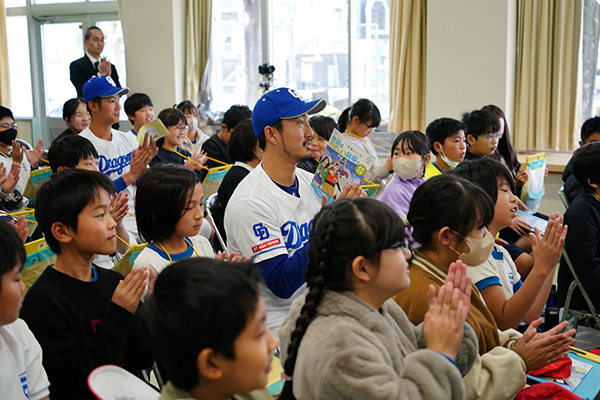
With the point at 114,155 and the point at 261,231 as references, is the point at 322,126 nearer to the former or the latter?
the point at 114,155

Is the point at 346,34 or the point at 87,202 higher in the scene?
the point at 346,34

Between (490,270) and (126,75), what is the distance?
5749mm

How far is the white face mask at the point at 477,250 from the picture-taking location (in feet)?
5.69

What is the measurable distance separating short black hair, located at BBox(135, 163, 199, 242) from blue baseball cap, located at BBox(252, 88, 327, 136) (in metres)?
0.42

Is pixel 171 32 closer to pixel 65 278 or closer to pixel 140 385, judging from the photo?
pixel 65 278

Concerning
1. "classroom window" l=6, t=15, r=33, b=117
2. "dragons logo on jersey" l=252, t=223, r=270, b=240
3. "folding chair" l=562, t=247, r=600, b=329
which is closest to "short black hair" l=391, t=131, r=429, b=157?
"folding chair" l=562, t=247, r=600, b=329

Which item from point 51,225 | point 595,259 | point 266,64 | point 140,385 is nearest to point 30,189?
point 51,225

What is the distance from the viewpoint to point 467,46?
17.6 feet

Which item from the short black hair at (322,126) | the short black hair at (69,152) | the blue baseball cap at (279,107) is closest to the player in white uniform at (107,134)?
the short black hair at (69,152)

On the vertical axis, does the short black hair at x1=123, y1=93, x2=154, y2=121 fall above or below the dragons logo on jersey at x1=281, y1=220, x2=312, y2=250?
above

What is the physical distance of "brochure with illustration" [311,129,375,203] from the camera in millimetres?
2182

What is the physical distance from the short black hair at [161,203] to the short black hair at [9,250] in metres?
0.60

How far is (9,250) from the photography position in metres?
1.35

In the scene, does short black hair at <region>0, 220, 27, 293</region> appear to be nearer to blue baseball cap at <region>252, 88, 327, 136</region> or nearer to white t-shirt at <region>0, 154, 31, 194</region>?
blue baseball cap at <region>252, 88, 327, 136</region>
